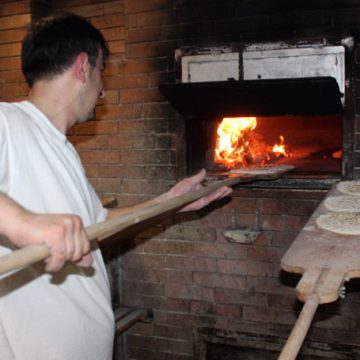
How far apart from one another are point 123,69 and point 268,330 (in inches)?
89.6

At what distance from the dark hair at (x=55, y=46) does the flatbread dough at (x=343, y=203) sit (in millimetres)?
1510

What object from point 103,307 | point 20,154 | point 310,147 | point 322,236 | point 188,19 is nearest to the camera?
point 20,154

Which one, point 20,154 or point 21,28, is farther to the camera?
point 21,28

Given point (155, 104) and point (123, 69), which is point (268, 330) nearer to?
point (155, 104)

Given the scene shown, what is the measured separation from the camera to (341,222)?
2.42 metres

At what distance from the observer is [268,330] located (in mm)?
3674

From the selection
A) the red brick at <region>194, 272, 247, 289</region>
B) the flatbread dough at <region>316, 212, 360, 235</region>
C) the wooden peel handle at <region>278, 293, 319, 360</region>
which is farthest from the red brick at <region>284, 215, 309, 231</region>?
the wooden peel handle at <region>278, 293, 319, 360</region>

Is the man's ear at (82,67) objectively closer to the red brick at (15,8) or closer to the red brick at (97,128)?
the red brick at (97,128)

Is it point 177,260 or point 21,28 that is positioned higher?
point 21,28

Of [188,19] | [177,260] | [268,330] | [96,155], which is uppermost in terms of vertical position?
[188,19]

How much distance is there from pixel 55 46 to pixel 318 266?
1400 millimetres

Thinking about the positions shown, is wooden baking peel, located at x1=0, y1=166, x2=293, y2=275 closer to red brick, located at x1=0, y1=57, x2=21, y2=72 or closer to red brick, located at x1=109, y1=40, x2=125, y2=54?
red brick, located at x1=109, y1=40, x2=125, y2=54

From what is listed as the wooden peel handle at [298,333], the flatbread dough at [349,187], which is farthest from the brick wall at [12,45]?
the wooden peel handle at [298,333]

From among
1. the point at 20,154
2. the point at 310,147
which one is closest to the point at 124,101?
the point at 310,147
